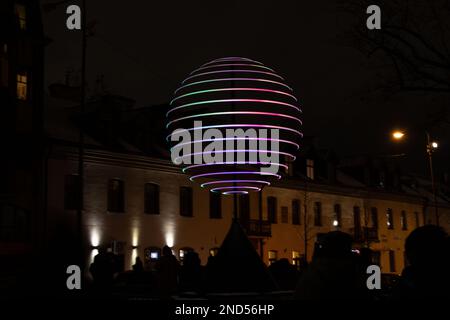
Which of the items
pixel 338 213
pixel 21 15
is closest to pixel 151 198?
pixel 21 15

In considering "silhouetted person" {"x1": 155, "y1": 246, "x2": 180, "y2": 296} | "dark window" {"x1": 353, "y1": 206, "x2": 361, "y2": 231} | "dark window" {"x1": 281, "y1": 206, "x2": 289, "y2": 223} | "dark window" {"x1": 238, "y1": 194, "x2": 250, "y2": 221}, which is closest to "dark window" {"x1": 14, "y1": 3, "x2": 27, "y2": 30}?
"dark window" {"x1": 238, "y1": 194, "x2": 250, "y2": 221}

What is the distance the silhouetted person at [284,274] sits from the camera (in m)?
15.3

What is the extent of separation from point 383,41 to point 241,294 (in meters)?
9.33

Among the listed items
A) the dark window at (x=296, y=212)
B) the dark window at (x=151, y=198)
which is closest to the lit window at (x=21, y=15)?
the dark window at (x=151, y=198)

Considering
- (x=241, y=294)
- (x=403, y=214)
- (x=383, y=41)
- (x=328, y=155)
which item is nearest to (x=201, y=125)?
(x=241, y=294)

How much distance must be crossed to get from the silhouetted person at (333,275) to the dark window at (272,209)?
44974mm

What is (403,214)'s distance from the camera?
65.4 m

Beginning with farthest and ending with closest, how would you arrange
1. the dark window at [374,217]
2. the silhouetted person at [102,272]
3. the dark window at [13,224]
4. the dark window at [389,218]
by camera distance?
the dark window at [389,218] → the dark window at [374,217] → the dark window at [13,224] → the silhouetted person at [102,272]

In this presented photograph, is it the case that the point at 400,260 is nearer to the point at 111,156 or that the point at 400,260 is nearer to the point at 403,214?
the point at 403,214

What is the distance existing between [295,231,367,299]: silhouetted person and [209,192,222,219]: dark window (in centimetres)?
4017

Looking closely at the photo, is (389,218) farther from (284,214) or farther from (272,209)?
(272,209)

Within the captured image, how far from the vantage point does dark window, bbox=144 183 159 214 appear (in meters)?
41.4

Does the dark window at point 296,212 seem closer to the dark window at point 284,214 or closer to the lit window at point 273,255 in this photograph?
the dark window at point 284,214

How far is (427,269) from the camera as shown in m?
4.89
